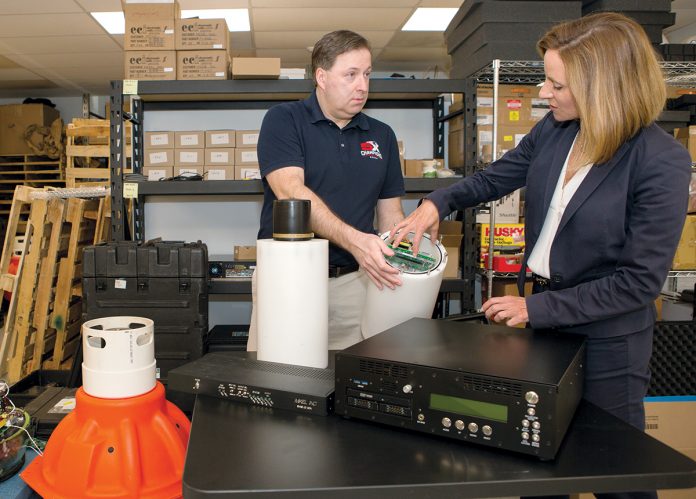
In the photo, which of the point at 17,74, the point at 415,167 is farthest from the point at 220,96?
the point at 17,74

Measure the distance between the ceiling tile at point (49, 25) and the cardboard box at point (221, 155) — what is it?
284 cm

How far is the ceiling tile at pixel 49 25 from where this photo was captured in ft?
14.9

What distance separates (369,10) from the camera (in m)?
4.60

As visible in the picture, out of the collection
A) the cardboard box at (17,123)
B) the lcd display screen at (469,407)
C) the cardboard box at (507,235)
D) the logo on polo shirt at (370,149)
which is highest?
the cardboard box at (17,123)

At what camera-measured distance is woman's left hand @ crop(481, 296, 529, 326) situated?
3.35ft

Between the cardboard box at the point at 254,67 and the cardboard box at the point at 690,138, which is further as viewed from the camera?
the cardboard box at the point at 690,138

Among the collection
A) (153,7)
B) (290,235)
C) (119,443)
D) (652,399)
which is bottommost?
(652,399)

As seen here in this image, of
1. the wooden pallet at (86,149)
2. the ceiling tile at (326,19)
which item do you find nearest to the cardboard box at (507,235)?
the wooden pallet at (86,149)

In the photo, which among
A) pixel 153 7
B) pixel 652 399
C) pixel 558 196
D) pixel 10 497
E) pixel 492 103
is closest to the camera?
pixel 10 497

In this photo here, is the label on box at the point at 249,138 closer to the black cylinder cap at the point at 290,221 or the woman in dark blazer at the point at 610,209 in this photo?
the woman in dark blazer at the point at 610,209

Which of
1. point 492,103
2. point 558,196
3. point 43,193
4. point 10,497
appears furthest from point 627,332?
point 43,193

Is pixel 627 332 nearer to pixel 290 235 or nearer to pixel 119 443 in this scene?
pixel 290 235

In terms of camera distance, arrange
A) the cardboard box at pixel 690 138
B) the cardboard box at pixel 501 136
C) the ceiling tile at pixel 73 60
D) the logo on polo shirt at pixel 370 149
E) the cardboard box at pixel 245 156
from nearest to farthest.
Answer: the logo on polo shirt at pixel 370 149 → the cardboard box at pixel 245 156 → the cardboard box at pixel 501 136 → the cardboard box at pixel 690 138 → the ceiling tile at pixel 73 60

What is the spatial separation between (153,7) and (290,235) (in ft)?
6.59
